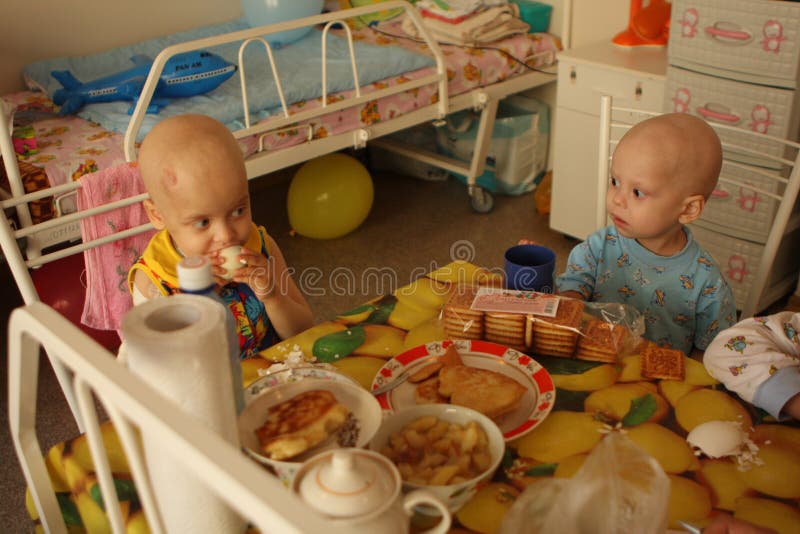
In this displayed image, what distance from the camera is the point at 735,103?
7.94 ft

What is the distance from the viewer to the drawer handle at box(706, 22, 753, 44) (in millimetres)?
2334

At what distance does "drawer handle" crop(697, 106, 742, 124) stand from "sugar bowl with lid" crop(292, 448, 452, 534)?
6.89ft

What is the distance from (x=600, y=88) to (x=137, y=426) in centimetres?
254

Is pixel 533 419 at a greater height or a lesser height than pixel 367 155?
greater

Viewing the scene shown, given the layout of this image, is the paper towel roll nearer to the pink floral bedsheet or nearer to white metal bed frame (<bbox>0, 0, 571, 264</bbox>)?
white metal bed frame (<bbox>0, 0, 571, 264</bbox>)

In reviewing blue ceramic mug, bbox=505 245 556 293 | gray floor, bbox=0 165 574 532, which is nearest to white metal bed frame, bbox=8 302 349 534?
blue ceramic mug, bbox=505 245 556 293

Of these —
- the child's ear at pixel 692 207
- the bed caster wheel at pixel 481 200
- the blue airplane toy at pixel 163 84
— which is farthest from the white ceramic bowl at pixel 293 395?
the bed caster wheel at pixel 481 200

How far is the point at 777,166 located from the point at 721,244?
1.08 ft

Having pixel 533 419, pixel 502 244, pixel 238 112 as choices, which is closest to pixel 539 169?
pixel 502 244

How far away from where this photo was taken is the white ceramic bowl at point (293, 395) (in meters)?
0.86

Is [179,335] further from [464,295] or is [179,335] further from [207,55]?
[207,55]

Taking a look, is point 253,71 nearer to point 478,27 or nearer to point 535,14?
point 478,27

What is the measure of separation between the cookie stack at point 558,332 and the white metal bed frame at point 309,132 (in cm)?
120

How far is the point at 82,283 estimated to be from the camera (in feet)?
7.95
